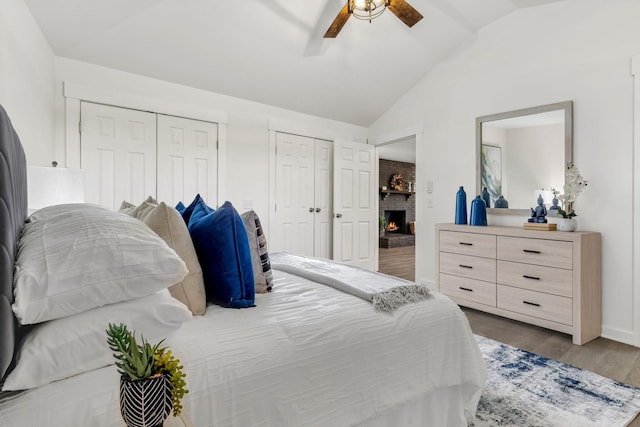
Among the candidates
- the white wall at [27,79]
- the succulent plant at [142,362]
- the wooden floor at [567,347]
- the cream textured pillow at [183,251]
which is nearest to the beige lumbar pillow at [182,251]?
the cream textured pillow at [183,251]

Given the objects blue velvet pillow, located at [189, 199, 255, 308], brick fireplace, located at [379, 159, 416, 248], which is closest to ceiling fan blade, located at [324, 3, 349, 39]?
blue velvet pillow, located at [189, 199, 255, 308]

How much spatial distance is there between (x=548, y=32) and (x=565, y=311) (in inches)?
102

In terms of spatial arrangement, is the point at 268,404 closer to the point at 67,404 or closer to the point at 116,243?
the point at 67,404

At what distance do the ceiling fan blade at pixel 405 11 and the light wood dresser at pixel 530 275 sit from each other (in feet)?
6.54

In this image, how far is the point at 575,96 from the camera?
306cm

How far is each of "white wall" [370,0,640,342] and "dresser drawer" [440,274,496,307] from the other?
709 mm

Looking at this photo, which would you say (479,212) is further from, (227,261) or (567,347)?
(227,261)

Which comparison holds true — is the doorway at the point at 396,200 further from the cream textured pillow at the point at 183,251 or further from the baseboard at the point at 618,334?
the cream textured pillow at the point at 183,251

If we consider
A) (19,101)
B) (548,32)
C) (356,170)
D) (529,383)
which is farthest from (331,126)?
(529,383)

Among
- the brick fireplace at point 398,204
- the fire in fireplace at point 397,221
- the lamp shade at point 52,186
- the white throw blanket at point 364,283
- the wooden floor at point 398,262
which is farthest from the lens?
the fire in fireplace at point 397,221

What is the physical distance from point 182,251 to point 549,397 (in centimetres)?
205

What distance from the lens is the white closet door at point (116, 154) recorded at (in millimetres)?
3049

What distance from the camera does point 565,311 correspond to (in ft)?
8.89

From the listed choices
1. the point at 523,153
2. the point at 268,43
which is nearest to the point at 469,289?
the point at 523,153
